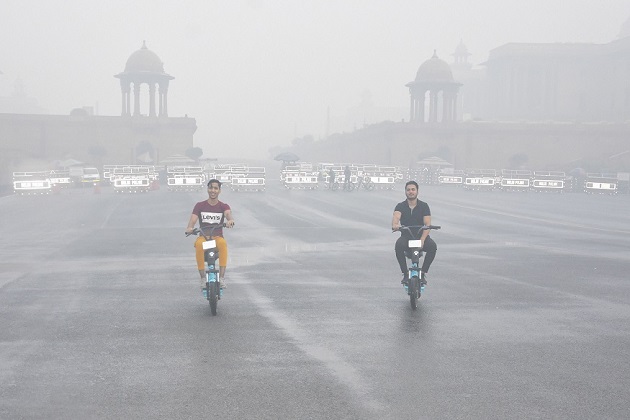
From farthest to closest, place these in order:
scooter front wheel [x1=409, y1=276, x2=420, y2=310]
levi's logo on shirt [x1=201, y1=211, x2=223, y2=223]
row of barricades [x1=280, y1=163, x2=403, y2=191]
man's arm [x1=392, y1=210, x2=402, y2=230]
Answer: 1. row of barricades [x1=280, y1=163, x2=403, y2=191]
2. man's arm [x1=392, y1=210, x2=402, y2=230]
3. levi's logo on shirt [x1=201, y1=211, x2=223, y2=223]
4. scooter front wheel [x1=409, y1=276, x2=420, y2=310]

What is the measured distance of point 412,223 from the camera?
11.0 metres

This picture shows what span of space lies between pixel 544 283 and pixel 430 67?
82812 millimetres

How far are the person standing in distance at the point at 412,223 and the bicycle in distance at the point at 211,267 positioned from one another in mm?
2513

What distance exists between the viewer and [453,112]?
92438 mm

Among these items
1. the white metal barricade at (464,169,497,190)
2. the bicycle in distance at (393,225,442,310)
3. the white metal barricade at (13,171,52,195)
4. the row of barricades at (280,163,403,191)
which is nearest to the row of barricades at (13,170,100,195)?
the white metal barricade at (13,171,52,195)

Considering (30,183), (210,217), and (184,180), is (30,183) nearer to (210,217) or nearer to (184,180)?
(184,180)

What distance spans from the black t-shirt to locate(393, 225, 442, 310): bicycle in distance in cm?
4

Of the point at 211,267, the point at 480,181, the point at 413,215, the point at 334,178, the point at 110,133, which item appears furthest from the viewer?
the point at 110,133

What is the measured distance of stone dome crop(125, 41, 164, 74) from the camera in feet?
299

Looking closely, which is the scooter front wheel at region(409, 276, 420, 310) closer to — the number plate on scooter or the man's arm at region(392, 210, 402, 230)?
the man's arm at region(392, 210, 402, 230)

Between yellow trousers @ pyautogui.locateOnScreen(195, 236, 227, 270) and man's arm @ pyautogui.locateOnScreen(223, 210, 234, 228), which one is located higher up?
man's arm @ pyautogui.locateOnScreen(223, 210, 234, 228)

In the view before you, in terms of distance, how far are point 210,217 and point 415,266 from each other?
113 inches

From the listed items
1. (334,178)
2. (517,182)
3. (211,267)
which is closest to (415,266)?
(211,267)

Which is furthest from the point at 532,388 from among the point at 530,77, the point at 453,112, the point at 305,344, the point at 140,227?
the point at 530,77
